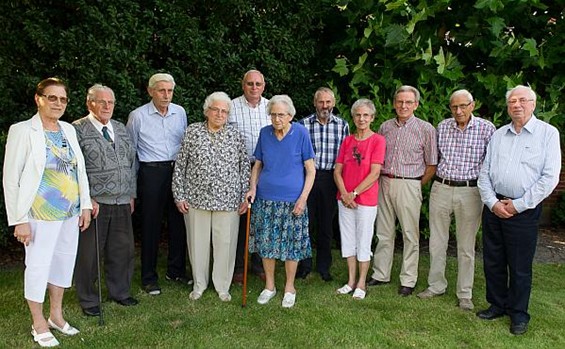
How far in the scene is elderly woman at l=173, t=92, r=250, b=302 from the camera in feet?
14.5

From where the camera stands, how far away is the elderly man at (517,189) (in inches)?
153

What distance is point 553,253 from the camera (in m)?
6.69

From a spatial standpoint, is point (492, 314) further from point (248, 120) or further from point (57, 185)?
point (57, 185)

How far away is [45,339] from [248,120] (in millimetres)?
2332

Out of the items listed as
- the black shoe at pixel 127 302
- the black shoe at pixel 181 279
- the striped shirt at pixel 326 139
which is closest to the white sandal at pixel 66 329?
the black shoe at pixel 127 302

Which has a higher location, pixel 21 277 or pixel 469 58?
pixel 469 58

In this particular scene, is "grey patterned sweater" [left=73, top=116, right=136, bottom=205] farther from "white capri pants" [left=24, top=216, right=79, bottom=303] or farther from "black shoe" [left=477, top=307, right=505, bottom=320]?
"black shoe" [left=477, top=307, right=505, bottom=320]

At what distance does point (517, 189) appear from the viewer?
154 inches

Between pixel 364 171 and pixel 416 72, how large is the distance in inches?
78.7

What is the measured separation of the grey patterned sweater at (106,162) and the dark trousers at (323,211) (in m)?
1.63

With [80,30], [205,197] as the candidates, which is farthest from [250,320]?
[80,30]

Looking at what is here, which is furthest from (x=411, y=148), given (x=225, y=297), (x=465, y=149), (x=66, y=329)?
(x=66, y=329)

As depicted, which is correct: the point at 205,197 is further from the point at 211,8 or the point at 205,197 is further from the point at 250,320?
the point at 211,8

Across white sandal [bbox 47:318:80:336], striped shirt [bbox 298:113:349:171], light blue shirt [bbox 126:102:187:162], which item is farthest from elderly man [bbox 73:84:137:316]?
striped shirt [bbox 298:113:349:171]
